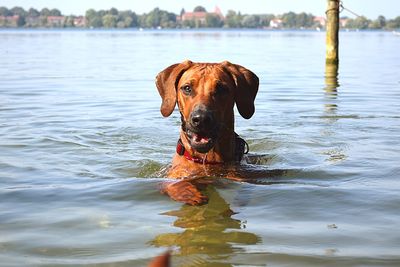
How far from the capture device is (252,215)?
4793 millimetres

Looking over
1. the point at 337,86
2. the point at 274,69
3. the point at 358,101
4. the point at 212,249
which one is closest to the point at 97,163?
the point at 212,249

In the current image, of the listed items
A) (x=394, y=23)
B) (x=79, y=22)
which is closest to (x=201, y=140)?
(x=394, y=23)

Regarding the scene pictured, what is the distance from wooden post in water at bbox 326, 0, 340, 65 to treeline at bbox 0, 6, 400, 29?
14246 centimetres

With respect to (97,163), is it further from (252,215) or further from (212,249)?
(212,249)

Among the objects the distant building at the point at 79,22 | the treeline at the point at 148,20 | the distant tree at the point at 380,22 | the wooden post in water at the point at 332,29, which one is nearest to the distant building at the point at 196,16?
the treeline at the point at 148,20

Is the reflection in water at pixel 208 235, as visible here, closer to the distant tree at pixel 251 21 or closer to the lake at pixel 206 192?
the lake at pixel 206 192

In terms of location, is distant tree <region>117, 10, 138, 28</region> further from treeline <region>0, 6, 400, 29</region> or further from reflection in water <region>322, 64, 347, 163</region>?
reflection in water <region>322, 64, 347, 163</region>

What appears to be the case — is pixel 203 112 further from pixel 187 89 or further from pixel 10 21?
pixel 10 21

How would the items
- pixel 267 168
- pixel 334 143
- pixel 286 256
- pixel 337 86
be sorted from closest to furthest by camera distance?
pixel 286 256 < pixel 267 168 < pixel 334 143 < pixel 337 86

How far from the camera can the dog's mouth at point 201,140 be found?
556 centimetres

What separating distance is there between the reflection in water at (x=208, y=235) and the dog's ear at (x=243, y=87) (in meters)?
1.43

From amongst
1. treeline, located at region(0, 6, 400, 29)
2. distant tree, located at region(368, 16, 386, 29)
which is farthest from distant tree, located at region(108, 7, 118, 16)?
distant tree, located at region(368, 16, 386, 29)

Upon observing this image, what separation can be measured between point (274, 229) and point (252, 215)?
41 cm

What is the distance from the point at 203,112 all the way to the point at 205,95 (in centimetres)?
32
